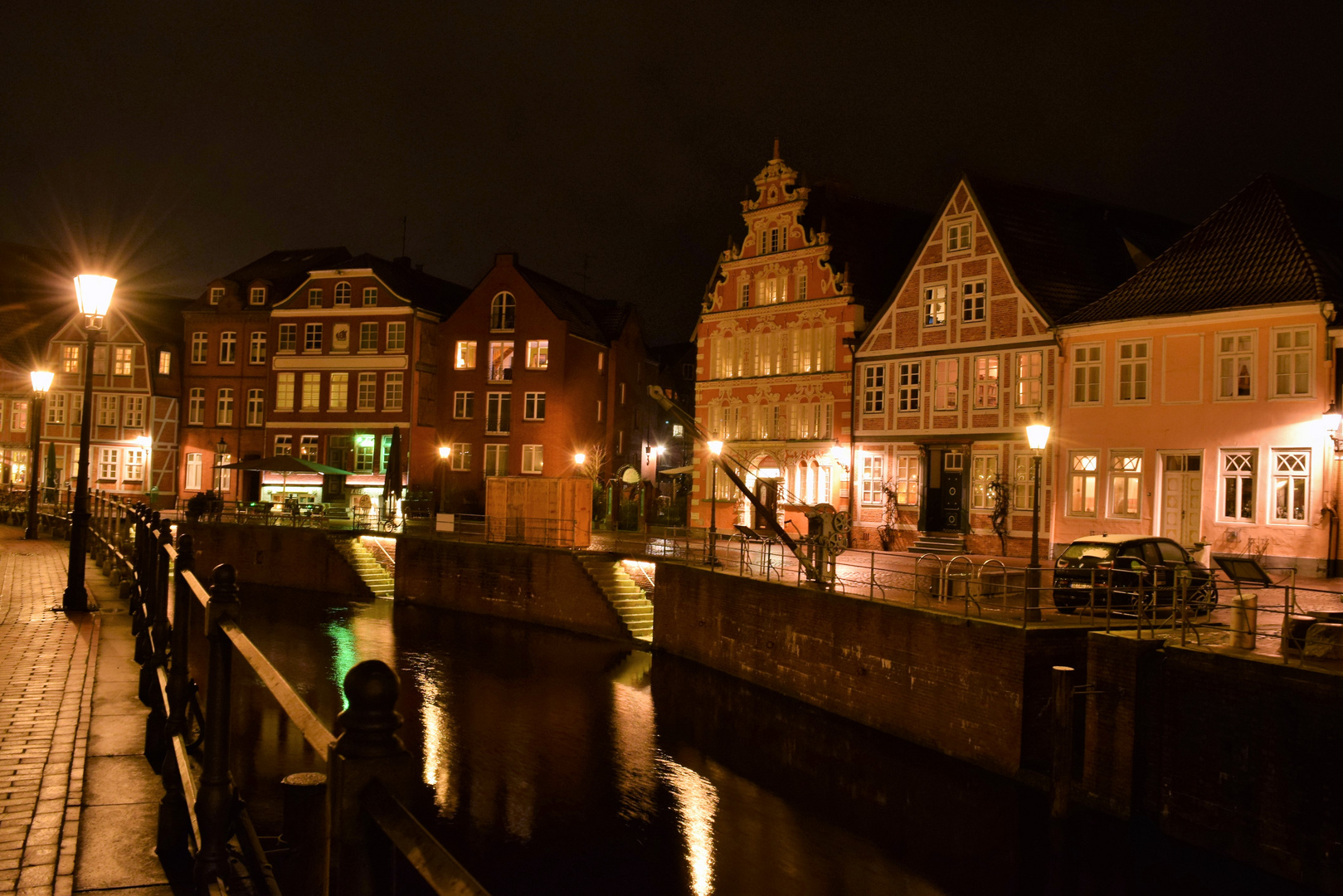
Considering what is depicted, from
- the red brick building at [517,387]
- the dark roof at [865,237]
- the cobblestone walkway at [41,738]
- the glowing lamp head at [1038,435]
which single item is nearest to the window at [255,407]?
the red brick building at [517,387]

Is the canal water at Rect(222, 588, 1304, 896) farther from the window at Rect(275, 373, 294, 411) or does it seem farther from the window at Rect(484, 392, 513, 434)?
the window at Rect(275, 373, 294, 411)

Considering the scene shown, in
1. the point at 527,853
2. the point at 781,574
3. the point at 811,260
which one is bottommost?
the point at 527,853

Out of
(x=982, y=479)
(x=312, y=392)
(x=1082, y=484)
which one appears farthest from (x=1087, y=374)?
(x=312, y=392)

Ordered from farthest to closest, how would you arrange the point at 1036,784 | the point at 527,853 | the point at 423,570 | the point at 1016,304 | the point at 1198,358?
1. the point at 423,570
2. the point at 1016,304
3. the point at 1198,358
4. the point at 1036,784
5. the point at 527,853

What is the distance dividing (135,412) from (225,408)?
4614 millimetres

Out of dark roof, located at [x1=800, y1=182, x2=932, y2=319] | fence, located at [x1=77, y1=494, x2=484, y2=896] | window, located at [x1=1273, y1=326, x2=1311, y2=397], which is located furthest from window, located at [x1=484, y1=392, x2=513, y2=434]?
fence, located at [x1=77, y1=494, x2=484, y2=896]

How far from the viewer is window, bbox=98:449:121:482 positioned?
51.7 metres

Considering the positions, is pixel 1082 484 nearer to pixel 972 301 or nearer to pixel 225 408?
pixel 972 301

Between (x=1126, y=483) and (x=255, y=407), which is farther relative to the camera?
(x=255, y=407)

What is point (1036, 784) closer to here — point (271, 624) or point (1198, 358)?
point (1198, 358)

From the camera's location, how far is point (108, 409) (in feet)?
170

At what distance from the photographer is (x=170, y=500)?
5062cm

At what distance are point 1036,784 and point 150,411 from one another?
4776 cm

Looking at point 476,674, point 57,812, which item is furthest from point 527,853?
point 476,674
